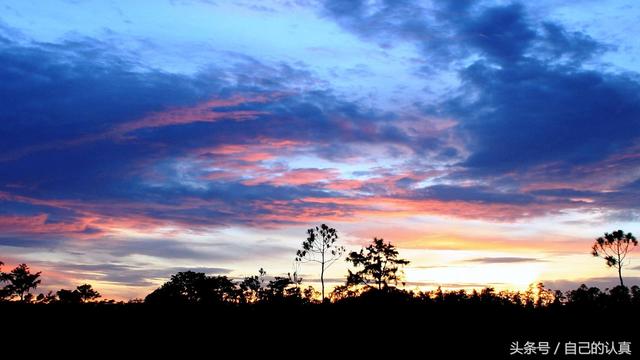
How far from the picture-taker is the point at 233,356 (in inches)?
866

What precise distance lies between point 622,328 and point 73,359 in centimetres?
2548

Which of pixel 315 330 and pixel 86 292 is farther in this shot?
pixel 86 292

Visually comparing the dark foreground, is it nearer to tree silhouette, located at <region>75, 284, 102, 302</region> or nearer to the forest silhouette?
the forest silhouette

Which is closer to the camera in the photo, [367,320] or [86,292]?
[367,320]

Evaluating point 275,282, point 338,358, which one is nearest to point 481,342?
point 338,358

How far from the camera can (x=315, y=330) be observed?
25.8 meters

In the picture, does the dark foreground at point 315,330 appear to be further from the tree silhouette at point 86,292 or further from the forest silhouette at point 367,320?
the tree silhouette at point 86,292

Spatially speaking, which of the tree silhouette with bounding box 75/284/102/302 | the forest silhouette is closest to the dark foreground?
the forest silhouette

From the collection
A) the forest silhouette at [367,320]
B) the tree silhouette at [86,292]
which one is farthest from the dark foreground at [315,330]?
the tree silhouette at [86,292]

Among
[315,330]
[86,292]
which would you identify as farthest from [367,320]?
[86,292]

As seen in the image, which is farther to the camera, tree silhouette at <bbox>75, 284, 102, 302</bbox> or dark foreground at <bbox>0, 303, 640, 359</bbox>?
tree silhouette at <bbox>75, 284, 102, 302</bbox>

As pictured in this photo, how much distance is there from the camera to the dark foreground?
22.6 m

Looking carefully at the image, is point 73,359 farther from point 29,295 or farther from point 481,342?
point 29,295

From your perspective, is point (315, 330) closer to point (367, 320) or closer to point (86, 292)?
point (367, 320)
